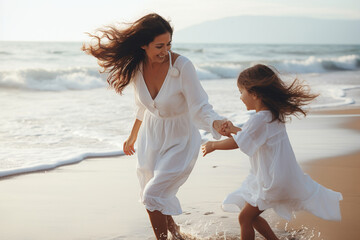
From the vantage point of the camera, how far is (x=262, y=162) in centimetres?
326

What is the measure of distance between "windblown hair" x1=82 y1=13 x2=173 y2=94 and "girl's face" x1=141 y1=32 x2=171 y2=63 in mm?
29

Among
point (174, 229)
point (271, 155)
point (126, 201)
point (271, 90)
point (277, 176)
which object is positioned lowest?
point (126, 201)

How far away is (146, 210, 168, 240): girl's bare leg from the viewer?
363 centimetres

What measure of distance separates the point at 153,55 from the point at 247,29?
57637 mm

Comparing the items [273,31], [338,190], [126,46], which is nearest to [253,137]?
[126,46]

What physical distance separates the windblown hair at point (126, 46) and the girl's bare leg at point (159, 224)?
39.1 inches

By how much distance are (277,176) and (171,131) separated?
33.2 inches

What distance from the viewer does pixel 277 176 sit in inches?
126

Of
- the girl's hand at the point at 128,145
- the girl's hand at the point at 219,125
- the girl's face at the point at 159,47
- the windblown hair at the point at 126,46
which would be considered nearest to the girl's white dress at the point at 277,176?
the girl's hand at the point at 219,125

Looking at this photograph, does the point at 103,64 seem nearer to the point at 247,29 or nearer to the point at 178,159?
the point at 178,159

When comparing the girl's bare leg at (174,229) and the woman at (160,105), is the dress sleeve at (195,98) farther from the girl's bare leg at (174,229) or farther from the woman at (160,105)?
the girl's bare leg at (174,229)

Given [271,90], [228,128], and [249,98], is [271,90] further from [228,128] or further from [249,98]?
[228,128]

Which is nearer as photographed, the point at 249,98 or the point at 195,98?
the point at 249,98

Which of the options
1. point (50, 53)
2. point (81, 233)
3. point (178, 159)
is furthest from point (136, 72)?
point (50, 53)
